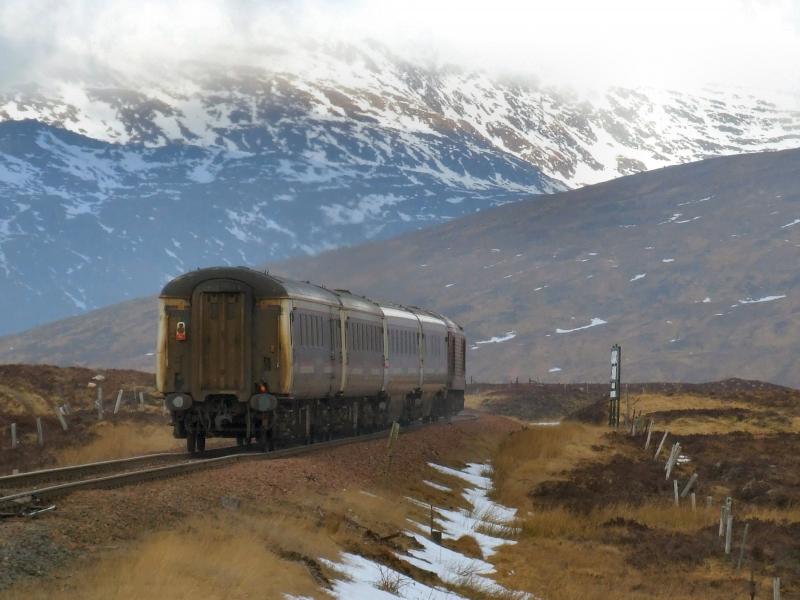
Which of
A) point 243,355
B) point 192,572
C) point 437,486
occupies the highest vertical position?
point 243,355

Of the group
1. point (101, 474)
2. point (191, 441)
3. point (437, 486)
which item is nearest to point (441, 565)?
point (101, 474)

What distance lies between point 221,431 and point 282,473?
632 centimetres

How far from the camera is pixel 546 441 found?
45094mm

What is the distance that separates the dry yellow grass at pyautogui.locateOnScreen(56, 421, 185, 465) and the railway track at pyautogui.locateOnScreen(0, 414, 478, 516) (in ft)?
11.5

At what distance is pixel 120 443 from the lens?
3672 centimetres

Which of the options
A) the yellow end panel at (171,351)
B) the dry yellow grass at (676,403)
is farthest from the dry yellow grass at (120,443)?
the dry yellow grass at (676,403)

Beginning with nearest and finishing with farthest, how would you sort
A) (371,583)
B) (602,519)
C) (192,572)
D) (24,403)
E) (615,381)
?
(192,572) → (371,583) → (602,519) → (24,403) → (615,381)

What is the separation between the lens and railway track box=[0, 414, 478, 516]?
17.0 m

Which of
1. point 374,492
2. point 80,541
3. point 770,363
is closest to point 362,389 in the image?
point 374,492

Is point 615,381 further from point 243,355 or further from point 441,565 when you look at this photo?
point 441,565

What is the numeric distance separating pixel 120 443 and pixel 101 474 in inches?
497

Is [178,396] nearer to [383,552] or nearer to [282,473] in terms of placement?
[282,473]

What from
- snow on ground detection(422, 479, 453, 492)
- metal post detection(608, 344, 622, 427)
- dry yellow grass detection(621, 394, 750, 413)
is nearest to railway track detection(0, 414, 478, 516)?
snow on ground detection(422, 479, 453, 492)

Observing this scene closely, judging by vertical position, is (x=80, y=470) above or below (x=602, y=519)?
above
